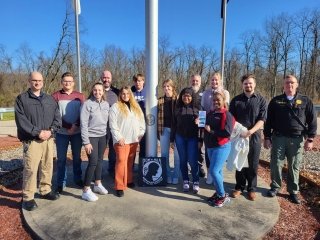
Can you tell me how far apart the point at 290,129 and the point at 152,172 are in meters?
2.40

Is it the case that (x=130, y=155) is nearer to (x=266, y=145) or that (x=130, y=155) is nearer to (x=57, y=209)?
(x=57, y=209)

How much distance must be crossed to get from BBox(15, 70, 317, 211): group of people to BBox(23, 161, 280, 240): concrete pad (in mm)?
187

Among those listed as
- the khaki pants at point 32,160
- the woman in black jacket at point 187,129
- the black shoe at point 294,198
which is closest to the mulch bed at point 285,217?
the black shoe at point 294,198

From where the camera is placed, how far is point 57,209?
4.66 m

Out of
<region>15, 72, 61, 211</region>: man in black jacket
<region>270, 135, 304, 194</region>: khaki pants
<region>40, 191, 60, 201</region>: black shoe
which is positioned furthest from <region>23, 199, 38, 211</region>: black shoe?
<region>270, 135, 304, 194</region>: khaki pants

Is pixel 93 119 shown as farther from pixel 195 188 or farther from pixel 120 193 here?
pixel 195 188

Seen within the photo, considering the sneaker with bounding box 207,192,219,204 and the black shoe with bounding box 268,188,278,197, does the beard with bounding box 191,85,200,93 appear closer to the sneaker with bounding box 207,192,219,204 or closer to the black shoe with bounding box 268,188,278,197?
the sneaker with bounding box 207,192,219,204

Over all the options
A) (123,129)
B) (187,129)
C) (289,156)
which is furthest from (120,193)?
(289,156)

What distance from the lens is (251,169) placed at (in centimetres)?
503

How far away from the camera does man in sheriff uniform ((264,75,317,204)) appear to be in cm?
484

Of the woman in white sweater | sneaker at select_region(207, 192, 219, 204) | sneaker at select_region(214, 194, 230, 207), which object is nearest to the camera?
sneaker at select_region(214, 194, 230, 207)

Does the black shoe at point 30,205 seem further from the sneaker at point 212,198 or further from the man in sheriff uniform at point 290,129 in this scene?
the man in sheriff uniform at point 290,129

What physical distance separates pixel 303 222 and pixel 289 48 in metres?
45.4

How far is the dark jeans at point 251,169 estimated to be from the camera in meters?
4.95
